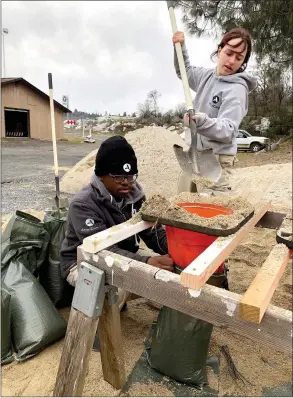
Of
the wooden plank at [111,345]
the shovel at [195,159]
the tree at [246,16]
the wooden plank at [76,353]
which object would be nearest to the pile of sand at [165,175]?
the tree at [246,16]

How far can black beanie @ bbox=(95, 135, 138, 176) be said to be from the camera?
1.84 m

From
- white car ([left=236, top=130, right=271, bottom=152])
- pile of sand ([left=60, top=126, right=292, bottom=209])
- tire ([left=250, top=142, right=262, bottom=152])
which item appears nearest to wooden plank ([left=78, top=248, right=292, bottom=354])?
pile of sand ([left=60, top=126, right=292, bottom=209])

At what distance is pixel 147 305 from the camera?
8.29 feet

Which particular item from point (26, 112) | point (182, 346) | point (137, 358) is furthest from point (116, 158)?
point (26, 112)

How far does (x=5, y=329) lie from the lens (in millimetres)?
1894

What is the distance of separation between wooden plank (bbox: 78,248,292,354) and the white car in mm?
14580

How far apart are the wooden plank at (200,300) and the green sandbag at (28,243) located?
3.48 feet

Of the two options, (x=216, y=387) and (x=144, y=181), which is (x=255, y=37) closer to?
(x=144, y=181)

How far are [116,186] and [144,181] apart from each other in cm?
464

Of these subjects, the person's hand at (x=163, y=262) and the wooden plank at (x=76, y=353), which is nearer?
the wooden plank at (x=76, y=353)

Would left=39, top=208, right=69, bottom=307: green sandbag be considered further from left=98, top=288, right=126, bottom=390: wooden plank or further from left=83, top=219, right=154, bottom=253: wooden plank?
left=83, top=219, right=154, bottom=253: wooden plank

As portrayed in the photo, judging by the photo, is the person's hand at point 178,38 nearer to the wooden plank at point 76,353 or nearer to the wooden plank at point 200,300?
the wooden plank at point 200,300

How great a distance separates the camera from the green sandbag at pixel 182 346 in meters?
1.69

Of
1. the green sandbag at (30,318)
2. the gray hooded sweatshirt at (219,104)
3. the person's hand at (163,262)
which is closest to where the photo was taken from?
the person's hand at (163,262)
